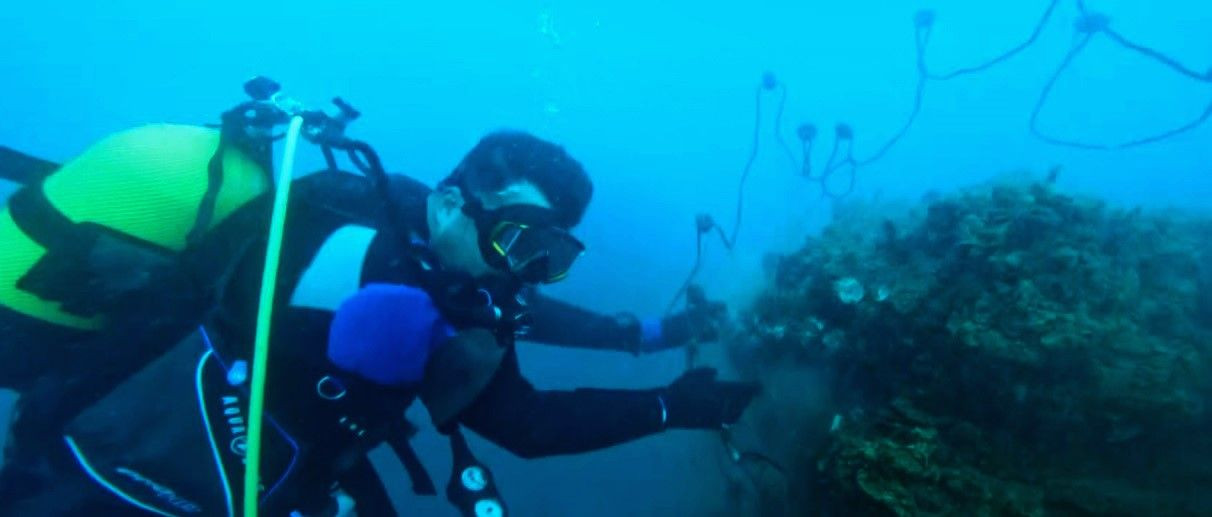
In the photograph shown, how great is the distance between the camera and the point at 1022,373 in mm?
2943

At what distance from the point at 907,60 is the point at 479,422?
309 ft

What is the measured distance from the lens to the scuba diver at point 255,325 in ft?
8.07

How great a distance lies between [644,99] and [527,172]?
6873cm

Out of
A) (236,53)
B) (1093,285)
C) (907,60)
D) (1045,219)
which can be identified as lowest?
(236,53)

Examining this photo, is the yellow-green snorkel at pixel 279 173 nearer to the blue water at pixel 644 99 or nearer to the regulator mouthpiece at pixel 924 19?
the blue water at pixel 644 99

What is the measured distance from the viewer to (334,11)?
254ft

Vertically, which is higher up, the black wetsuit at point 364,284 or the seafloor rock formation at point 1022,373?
the seafloor rock formation at point 1022,373

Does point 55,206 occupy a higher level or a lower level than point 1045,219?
lower

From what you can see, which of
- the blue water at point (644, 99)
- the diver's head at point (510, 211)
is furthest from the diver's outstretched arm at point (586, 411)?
the blue water at point (644, 99)

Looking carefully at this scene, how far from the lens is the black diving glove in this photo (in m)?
3.25

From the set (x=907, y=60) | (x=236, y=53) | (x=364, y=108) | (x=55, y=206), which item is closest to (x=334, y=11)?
(x=236, y=53)

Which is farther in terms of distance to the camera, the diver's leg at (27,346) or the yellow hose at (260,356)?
the diver's leg at (27,346)

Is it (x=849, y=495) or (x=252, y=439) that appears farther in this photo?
(x=849, y=495)

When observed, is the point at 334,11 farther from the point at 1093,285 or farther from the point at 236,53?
the point at 1093,285
